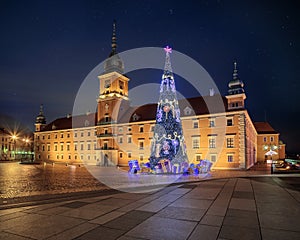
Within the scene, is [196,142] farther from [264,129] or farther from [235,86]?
[264,129]

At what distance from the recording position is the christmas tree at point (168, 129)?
856 inches

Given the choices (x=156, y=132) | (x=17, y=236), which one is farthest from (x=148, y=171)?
(x=17, y=236)

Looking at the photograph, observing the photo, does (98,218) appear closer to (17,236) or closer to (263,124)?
(17,236)

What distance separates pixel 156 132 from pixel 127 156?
20804 mm

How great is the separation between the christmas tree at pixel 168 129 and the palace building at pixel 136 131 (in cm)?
149

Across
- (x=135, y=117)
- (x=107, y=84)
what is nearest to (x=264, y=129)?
(x=135, y=117)

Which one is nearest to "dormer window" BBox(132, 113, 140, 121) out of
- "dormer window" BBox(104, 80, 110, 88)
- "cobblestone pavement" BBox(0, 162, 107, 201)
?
"dormer window" BBox(104, 80, 110, 88)

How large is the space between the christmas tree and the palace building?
4.89ft

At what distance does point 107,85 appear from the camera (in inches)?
1886

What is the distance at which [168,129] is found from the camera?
21.8 meters

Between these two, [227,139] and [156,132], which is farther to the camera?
[227,139]

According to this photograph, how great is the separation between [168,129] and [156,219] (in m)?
15.7

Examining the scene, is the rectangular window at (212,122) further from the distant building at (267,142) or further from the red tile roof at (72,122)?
the red tile roof at (72,122)

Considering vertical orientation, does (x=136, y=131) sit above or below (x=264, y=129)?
below
